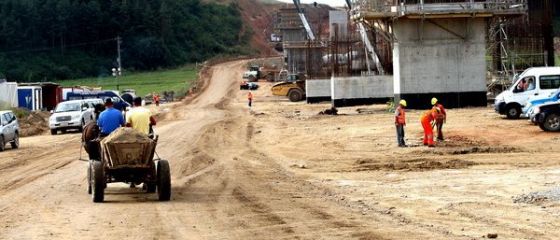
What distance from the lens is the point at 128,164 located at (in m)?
17.0

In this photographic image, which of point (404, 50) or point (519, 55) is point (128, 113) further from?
point (519, 55)

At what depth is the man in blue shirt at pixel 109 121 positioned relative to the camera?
18266 millimetres

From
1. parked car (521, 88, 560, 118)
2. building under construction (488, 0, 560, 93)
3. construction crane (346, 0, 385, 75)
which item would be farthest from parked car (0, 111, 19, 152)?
building under construction (488, 0, 560, 93)

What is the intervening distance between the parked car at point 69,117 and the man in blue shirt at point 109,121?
28930 mm

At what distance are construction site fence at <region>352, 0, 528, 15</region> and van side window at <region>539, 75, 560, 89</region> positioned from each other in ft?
34.4

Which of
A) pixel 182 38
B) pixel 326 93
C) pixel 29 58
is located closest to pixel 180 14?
pixel 182 38

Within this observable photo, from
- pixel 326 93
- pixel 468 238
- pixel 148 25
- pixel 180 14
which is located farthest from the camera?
pixel 180 14

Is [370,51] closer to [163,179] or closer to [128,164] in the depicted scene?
[163,179]

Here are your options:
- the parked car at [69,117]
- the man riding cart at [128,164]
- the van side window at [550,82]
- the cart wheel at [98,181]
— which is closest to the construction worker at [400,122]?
the van side window at [550,82]

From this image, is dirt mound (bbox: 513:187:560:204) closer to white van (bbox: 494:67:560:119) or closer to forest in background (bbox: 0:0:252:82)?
white van (bbox: 494:67:560:119)

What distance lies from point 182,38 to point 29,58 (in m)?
29.0

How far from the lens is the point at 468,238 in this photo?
12.2m

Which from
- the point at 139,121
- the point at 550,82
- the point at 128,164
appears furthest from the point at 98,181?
the point at 550,82

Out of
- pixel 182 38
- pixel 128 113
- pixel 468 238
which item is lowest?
pixel 468 238
